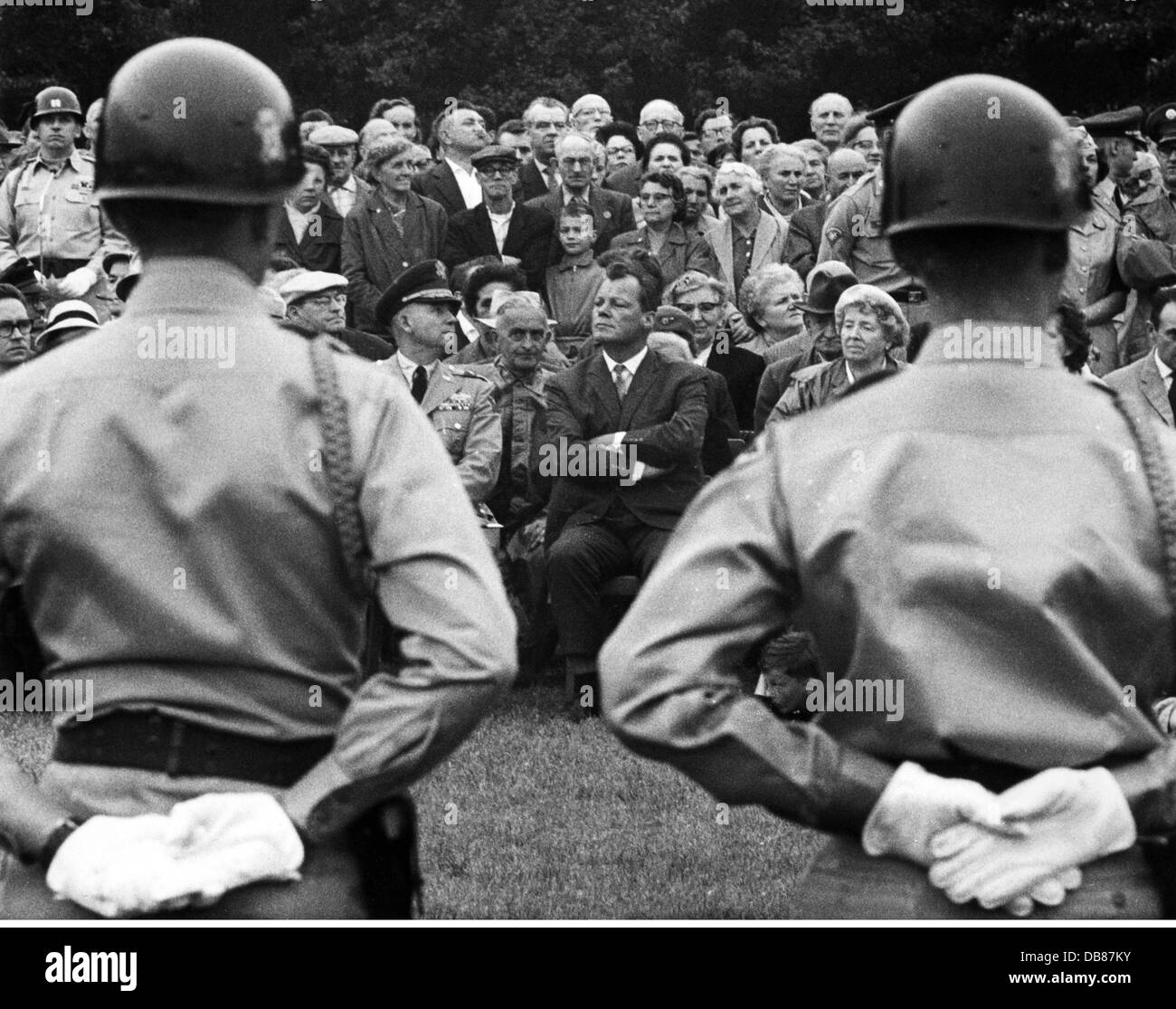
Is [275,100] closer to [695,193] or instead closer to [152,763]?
[152,763]

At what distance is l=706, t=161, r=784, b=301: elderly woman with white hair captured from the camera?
13.3 m

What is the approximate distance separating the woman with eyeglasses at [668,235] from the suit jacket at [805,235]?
1.93ft

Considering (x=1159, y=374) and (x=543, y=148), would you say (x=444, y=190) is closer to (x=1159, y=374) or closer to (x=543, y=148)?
(x=543, y=148)

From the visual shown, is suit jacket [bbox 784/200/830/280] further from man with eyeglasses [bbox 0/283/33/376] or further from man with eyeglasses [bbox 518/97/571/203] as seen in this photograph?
man with eyeglasses [bbox 0/283/33/376]

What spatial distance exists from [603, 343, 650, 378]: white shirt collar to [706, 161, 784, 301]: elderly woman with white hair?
103 inches

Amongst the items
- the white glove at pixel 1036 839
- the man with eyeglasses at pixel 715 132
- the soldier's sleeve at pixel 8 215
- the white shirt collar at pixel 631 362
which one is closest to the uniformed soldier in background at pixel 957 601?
the white glove at pixel 1036 839

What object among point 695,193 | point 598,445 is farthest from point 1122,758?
point 695,193

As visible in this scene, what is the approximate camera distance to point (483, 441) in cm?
1085

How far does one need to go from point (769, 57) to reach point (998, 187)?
26036 millimetres

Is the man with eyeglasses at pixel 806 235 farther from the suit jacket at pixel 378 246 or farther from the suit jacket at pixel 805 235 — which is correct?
the suit jacket at pixel 378 246

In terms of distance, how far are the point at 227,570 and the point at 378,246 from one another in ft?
32.7

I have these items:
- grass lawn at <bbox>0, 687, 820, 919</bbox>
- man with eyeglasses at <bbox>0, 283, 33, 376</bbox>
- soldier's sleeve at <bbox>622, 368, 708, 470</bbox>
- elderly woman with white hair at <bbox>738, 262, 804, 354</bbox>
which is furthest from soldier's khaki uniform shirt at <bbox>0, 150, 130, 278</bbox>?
grass lawn at <bbox>0, 687, 820, 919</bbox>

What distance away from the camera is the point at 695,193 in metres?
13.3

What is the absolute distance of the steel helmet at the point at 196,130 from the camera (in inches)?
126
